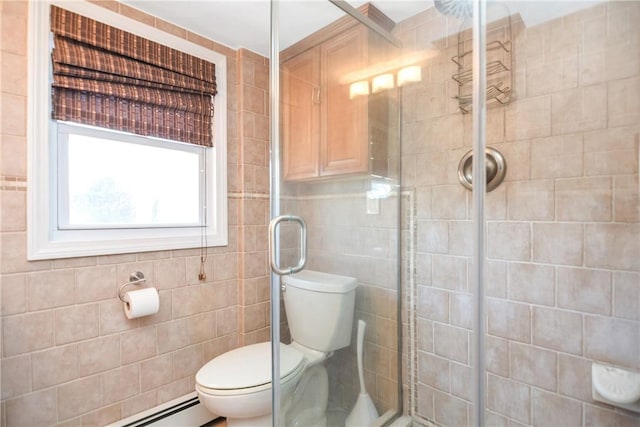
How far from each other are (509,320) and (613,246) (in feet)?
1.34

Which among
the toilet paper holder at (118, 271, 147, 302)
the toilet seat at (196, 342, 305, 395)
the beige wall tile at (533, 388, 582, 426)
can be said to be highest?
the toilet paper holder at (118, 271, 147, 302)

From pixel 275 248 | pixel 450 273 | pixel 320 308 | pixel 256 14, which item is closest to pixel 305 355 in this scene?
pixel 320 308

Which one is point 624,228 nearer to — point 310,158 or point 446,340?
point 446,340

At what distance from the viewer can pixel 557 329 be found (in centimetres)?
105

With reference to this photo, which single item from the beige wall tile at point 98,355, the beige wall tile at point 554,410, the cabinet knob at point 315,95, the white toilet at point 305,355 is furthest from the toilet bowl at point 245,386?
the cabinet knob at point 315,95

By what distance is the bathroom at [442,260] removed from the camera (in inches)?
38.4

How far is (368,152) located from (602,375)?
113 centimetres

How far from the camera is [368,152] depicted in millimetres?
1396

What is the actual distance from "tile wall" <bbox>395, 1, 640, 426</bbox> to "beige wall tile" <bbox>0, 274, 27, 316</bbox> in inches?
66.5

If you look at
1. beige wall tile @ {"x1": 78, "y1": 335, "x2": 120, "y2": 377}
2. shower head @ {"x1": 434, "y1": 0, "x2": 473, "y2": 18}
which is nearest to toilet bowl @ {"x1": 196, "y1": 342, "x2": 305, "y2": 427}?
beige wall tile @ {"x1": 78, "y1": 335, "x2": 120, "y2": 377}

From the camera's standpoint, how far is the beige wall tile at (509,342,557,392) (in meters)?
1.06

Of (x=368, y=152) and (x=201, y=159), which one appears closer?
(x=368, y=152)

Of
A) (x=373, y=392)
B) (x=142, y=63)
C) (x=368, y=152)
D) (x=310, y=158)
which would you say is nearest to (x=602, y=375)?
(x=373, y=392)

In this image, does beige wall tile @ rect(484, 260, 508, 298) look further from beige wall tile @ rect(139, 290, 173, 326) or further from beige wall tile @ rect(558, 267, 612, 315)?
beige wall tile @ rect(139, 290, 173, 326)
